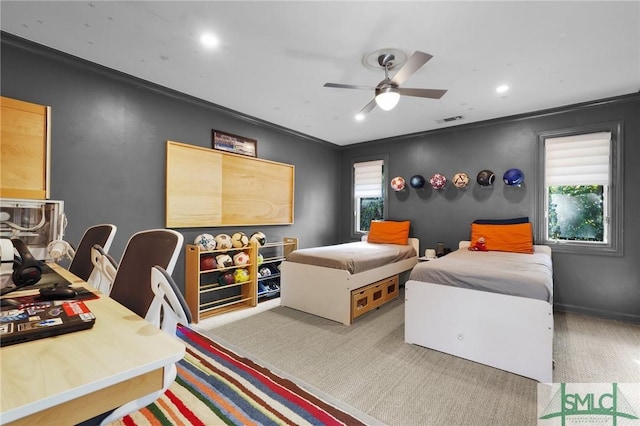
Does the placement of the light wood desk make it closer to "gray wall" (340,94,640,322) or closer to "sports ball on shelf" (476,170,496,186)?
"sports ball on shelf" (476,170,496,186)

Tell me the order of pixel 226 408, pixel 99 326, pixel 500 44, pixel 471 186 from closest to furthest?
pixel 99 326 → pixel 226 408 → pixel 500 44 → pixel 471 186

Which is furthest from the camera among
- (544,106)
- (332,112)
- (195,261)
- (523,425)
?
(332,112)

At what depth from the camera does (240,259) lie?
3.72 meters

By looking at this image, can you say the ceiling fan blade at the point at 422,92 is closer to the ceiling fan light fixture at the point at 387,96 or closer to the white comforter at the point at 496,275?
the ceiling fan light fixture at the point at 387,96

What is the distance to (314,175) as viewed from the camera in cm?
533

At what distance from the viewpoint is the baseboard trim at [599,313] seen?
328cm

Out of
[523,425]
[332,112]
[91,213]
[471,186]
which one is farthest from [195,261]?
[471,186]

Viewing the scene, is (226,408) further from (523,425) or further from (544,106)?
(544,106)

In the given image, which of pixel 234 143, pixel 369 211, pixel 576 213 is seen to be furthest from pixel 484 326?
pixel 234 143

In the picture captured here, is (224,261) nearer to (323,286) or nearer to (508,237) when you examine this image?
(323,286)

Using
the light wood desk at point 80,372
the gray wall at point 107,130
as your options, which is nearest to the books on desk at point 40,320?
the light wood desk at point 80,372

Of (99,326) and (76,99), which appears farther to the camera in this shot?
(76,99)

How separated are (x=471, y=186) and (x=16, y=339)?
15.6 feet

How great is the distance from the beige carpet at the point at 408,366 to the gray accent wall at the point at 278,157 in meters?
0.99
